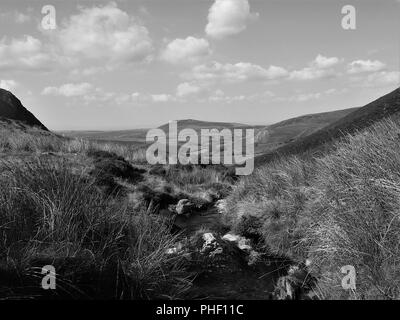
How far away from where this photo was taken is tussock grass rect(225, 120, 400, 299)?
4.98 metres

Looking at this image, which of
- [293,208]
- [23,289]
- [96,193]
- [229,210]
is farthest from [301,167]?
[23,289]

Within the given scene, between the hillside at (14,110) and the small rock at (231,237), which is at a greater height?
the hillside at (14,110)

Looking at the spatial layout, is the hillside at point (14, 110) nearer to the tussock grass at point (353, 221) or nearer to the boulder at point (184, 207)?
the boulder at point (184, 207)

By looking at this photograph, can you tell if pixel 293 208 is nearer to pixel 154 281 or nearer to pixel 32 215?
pixel 154 281

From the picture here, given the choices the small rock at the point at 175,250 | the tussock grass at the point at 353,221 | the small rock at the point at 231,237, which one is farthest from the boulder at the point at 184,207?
the small rock at the point at 175,250

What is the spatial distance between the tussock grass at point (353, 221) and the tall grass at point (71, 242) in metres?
2.25

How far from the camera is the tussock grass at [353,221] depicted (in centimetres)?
498

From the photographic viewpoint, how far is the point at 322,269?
256 inches

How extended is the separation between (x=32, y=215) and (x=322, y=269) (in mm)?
4268

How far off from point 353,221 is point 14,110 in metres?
35.2

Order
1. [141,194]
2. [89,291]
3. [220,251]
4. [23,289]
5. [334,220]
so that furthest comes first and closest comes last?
[141,194]
[220,251]
[334,220]
[89,291]
[23,289]

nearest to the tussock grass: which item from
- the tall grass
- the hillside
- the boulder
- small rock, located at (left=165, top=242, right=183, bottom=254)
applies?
small rock, located at (left=165, top=242, right=183, bottom=254)

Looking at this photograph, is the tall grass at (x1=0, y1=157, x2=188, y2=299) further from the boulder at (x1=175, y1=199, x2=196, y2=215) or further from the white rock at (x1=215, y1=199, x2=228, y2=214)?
the boulder at (x1=175, y1=199, x2=196, y2=215)

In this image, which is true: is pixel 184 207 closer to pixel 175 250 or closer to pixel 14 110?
pixel 175 250
